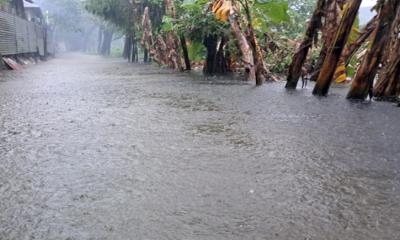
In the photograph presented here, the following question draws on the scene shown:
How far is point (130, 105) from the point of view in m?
6.12

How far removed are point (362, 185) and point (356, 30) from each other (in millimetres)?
6287

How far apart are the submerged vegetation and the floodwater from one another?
45.3 inches

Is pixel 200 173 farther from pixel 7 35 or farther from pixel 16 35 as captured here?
pixel 16 35

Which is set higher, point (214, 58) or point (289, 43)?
point (289, 43)

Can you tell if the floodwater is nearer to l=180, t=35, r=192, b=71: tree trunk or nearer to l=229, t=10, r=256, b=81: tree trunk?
l=229, t=10, r=256, b=81: tree trunk

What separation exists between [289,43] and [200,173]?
9749 mm

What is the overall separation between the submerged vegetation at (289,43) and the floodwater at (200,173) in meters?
1.15

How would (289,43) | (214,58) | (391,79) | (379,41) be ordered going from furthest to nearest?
1. (214,58)
2. (289,43)
3. (391,79)
4. (379,41)

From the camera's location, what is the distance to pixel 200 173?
9.92ft

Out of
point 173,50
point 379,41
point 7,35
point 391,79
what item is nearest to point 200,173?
point 379,41

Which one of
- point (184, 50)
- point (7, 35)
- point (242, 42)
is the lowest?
point (7, 35)

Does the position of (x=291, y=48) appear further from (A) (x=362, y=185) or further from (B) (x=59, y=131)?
(A) (x=362, y=185)

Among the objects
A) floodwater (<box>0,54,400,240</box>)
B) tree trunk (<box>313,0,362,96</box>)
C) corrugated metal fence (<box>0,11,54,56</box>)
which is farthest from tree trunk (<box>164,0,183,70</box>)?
floodwater (<box>0,54,400,240</box>)

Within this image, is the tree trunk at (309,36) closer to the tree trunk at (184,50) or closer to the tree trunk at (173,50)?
the tree trunk at (184,50)
